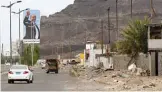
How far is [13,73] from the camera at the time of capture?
42094 millimetres

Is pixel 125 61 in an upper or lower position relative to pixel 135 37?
lower

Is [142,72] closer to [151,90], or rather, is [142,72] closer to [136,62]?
[136,62]

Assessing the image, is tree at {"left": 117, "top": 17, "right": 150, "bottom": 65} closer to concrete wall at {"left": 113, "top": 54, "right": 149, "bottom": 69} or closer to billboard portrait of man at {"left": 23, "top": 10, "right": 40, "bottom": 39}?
concrete wall at {"left": 113, "top": 54, "right": 149, "bottom": 69}

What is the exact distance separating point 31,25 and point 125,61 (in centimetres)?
1595

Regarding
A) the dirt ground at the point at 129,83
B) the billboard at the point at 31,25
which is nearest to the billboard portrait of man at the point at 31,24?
the billboard at the point at 31,25

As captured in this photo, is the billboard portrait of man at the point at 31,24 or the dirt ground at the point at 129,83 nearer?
the dirt ground at the point at 129,83

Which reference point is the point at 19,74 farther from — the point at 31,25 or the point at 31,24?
the point at 31,25

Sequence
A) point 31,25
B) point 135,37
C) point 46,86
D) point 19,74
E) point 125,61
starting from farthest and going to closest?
1. point 31,25
2. point 125,61
3. point 135,37
4. point 19,74
5. point 46,86

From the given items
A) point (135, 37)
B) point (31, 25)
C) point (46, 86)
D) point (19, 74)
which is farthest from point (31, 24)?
point (46, 86)

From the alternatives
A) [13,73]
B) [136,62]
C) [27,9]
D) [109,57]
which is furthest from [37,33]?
[13,73]

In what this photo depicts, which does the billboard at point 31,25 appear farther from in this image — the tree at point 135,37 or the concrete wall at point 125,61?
the tree at point 135,37

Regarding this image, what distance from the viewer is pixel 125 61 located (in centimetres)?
6994

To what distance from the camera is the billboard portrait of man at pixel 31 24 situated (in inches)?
2995

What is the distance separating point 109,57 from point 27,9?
49.8 feet
